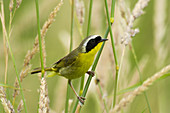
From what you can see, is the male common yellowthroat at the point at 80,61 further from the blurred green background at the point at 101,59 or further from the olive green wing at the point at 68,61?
the blurred green background at the point at 101,59

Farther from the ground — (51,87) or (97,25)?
(97,25)

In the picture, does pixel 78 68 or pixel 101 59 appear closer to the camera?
pixel 78 68

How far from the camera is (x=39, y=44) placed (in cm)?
140

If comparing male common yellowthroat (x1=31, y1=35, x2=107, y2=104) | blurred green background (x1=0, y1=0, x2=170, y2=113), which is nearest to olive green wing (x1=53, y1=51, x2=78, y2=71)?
male common yellowthroat (x1=31, y1=35, x2=107, y2=104)

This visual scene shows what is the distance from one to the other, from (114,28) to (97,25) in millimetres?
229

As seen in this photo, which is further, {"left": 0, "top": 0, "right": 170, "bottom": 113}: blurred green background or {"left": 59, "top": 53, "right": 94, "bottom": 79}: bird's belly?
{"left": 0, "top": 0, "right": 170, "bottom": 113}: blurred green background

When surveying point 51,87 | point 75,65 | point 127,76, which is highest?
point 75,65

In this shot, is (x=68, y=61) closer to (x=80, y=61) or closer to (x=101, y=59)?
(x=80, y=61)

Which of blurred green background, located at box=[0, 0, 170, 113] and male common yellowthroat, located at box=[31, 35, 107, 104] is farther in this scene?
blurred green background, located at box=[0, 0, 170, 113]

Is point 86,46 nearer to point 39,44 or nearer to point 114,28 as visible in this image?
point 114,28

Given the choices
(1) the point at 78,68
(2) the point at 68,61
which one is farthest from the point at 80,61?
(2) the point at 68,61

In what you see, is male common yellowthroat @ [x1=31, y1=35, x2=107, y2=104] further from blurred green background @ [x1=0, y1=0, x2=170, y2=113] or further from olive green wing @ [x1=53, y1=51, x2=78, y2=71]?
blurred green background @ [x1=0, y1=0, x2=170, y2=113]

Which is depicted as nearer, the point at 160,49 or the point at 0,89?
the point at 0,89

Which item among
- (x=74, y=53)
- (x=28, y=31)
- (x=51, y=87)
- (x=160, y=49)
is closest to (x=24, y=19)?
(x=28, y=31)
